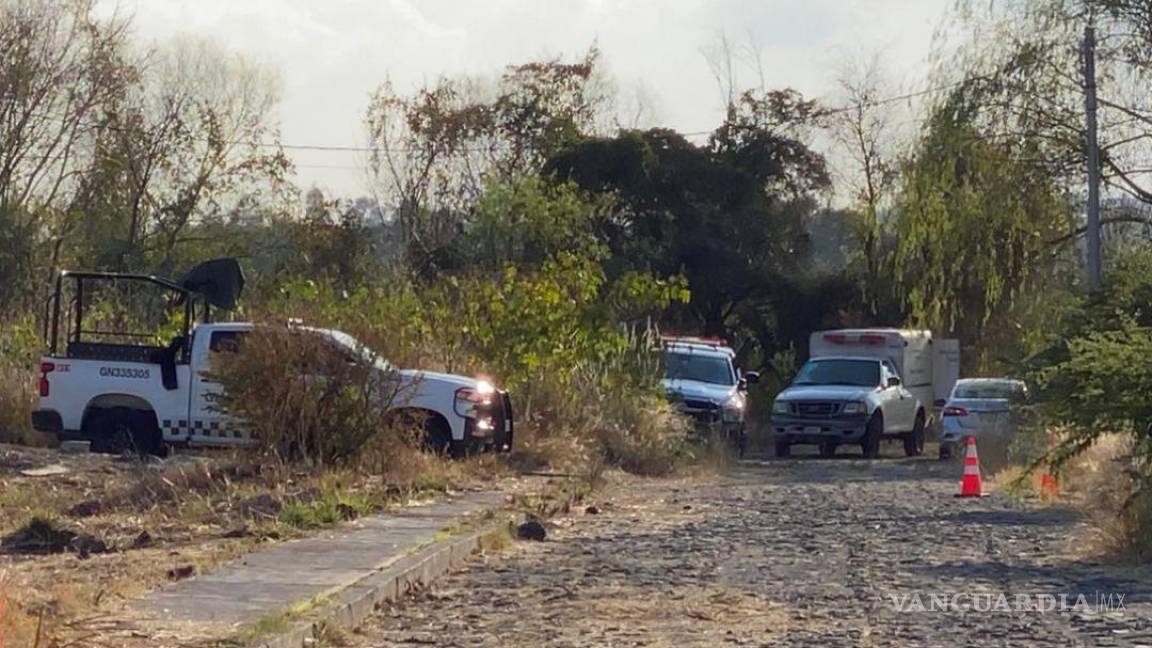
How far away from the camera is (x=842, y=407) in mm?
31547

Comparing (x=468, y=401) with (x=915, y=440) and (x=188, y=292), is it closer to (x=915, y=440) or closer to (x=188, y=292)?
(x=188, y=292)

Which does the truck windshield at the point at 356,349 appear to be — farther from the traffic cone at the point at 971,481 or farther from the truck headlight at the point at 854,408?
the truck headlight at the point at 854,408

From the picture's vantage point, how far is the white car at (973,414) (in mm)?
27906

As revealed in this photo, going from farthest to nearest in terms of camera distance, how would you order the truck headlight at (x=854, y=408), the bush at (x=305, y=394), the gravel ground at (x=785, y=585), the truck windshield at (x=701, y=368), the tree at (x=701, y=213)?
the tree at (x=701, y=213) → the truck headlight at (x=854, y=408) → the truck windshield at (x=701, y=368) → the bush at (x=305, y=394) → the gravel ground at (x=785, y=585)

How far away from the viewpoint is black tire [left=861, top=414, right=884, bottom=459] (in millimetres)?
31562

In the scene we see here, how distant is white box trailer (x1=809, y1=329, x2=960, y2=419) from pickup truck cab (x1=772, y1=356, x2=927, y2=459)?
6.81ft

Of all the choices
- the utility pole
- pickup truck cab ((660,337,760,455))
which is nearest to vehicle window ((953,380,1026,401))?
the utility pole

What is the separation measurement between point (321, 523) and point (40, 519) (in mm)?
2254

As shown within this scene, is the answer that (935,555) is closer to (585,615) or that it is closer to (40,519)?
(585,615)

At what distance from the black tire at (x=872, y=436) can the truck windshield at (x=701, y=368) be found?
2566 millimetres

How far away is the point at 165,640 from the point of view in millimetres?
8648

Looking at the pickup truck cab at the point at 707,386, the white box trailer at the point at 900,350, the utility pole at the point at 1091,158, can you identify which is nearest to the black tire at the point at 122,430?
the pickup truck cab at the point at 707,386

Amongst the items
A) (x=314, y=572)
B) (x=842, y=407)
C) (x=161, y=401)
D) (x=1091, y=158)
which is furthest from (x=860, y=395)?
(x=314, y=572)

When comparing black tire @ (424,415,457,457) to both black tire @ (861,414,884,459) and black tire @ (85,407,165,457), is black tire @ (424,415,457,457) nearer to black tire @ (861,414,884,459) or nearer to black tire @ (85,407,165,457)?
black tire @ (85,407,165,457)
